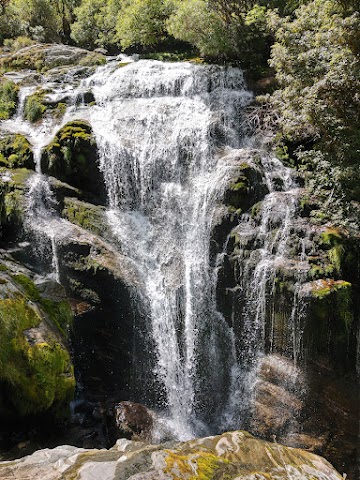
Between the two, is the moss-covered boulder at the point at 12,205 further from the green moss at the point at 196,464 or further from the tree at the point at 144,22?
the tree at the point at 144,22

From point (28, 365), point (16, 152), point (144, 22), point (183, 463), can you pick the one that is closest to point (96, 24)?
point (144, 22)

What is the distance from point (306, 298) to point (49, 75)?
50.8 ft

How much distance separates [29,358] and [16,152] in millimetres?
8227

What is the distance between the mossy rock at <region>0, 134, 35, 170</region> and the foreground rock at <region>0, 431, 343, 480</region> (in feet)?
33.5

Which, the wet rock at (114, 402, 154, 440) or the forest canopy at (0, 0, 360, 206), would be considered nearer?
the wet rock at (114, 402, 154, 440)

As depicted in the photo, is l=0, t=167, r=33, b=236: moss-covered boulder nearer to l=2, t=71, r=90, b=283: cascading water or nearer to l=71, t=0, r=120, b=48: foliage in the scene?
l=2, t=71, r=90, b=283: cascading water

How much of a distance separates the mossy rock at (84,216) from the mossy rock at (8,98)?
19.2 feet

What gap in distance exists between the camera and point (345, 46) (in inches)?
415

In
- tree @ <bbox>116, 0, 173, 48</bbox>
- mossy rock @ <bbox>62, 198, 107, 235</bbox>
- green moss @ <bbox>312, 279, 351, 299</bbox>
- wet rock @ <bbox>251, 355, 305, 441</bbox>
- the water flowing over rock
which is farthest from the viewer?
tree @ <bbox>116, 0, 173, 48</bbox>

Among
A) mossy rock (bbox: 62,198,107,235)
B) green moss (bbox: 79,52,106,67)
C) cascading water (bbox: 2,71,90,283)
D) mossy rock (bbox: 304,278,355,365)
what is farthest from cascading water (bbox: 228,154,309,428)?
green moss (bbox: 79,52,106,67)

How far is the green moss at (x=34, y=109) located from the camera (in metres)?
15.5

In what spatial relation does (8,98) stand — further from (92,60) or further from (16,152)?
(92,60)

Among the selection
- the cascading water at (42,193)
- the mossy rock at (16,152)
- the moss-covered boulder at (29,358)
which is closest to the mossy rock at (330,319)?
the moss-covered boulder at (29,358)

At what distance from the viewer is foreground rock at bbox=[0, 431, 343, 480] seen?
4324 millimetres
